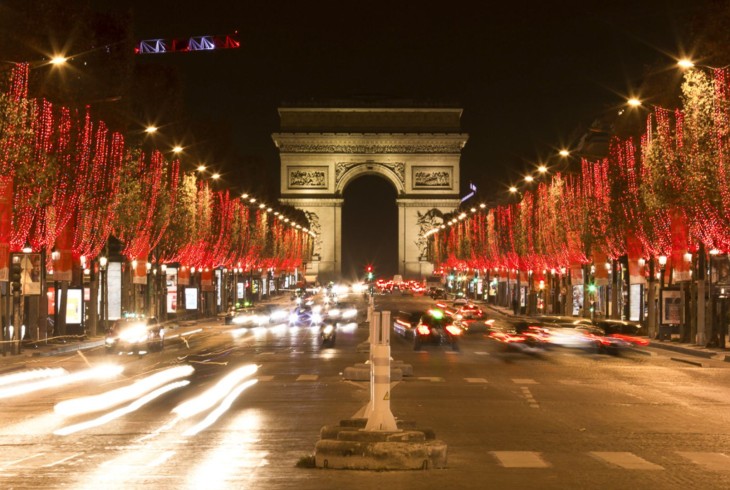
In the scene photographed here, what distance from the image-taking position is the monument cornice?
177 meters

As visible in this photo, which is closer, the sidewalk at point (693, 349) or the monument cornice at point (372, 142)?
the sidewalk at point (693, 349)

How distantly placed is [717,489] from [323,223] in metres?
169

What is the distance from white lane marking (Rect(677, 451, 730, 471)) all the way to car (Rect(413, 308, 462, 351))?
31.0 meters

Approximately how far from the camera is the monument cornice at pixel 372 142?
17725 centimetres

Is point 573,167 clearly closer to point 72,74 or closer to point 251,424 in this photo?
point 72,74

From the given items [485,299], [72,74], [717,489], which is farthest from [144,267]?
[485,299]

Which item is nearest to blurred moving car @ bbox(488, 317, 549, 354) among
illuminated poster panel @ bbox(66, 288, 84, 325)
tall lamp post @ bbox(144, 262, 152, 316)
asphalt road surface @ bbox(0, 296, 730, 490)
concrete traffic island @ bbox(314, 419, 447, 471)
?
asphalt road surface @ bbox(0, 296, 730, 490)

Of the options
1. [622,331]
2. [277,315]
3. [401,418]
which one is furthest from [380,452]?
[277,315]

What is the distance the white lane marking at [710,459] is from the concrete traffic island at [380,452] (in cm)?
318

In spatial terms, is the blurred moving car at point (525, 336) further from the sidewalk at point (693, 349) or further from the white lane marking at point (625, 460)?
the white lane marking at point (625, 460)

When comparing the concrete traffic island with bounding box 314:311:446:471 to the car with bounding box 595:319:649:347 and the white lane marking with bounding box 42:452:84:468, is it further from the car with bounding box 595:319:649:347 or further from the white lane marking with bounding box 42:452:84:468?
the car with bounding box 595:319:649:347

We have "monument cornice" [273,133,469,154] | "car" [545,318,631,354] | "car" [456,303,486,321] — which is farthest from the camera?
"monument cornice" [273,133,469,154]

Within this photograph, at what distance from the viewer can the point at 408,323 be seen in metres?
52.6

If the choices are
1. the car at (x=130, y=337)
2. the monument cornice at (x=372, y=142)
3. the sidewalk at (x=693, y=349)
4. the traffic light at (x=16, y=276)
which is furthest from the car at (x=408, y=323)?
the monument cornice at (x=372, y=142)
